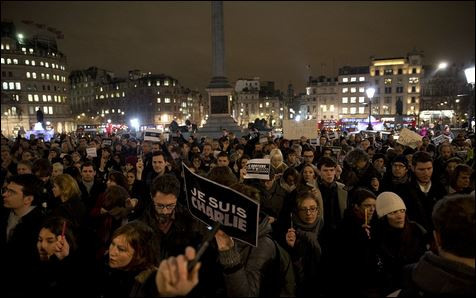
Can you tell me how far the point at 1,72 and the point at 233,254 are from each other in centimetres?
10990

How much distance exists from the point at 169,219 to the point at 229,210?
1576 mm

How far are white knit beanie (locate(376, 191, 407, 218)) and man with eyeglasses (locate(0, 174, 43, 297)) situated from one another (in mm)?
3653

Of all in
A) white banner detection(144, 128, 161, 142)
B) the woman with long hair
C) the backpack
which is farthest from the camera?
white banner detection(144, 128, 161, 142)

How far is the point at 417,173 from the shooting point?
6102mm

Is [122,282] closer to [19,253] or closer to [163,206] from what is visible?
[163,206]

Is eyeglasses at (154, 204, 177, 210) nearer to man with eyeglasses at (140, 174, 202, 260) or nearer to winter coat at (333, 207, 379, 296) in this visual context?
man with eyeglasses at (140, 174, 202, 260)

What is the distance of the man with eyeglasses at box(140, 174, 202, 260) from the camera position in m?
4.01

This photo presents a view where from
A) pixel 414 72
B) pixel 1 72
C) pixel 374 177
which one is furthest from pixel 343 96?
pixel 374 177

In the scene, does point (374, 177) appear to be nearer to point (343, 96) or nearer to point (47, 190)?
point (47, 190)

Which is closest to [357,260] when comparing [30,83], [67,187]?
[67,187]

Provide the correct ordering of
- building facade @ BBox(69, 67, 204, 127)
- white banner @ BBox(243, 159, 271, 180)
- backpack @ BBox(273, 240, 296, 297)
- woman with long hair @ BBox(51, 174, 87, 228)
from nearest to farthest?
backpack @ BBox(273, 240, 296, 297) < woman with long hair @ BBox(51, 174, 87, 228) < white banner @ BBox(243, 159, 271, 180) < building facade @ BBox(69, 67, 204, 127)

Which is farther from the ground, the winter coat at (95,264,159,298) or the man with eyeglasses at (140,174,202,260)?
the man with eyeglasses at (140,174,202,260)

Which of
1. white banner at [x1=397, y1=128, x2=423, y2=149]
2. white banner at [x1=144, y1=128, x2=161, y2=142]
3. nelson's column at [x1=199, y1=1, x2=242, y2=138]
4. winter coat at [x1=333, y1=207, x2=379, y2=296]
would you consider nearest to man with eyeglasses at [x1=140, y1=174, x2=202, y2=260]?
winter coat at [x1=333, y1=207, x2=379, y2=296]

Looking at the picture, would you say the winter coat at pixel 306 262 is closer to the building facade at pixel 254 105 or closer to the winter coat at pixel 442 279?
the winter coat at pixel 442 279
